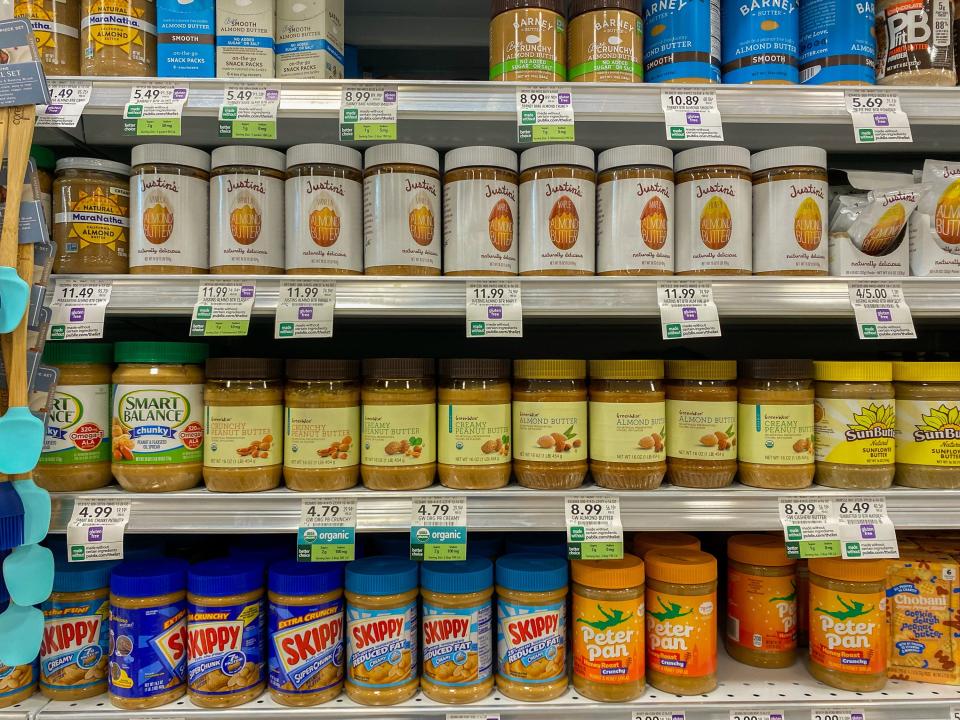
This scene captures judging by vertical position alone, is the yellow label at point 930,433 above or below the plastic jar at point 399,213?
below

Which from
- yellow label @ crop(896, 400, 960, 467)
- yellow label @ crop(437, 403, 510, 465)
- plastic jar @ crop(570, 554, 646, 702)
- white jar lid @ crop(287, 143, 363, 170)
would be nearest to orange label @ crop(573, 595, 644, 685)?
plastic jar @ crop(570, 554, 646, 702)

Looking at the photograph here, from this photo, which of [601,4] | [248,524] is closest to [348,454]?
[248,524]

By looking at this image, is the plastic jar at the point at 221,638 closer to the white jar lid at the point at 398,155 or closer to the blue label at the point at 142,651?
the blue label at the point at 142,651

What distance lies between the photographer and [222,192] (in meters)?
1.05

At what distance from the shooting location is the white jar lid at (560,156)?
106cm

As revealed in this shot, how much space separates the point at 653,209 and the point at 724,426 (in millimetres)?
410

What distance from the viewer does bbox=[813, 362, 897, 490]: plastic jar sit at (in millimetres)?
1067

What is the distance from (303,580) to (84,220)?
2.42 feet

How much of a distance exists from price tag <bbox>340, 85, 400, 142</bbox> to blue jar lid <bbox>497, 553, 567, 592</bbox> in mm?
785

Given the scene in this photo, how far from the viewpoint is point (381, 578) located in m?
1.05

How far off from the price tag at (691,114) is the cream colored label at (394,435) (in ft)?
2.15

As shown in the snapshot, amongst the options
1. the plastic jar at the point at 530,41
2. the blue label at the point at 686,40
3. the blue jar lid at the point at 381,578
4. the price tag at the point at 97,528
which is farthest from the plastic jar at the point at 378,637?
the blue label at the point at 686,40

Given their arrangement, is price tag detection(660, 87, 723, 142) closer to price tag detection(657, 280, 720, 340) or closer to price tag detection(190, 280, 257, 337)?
price tag detection(657, 280, 720, 340)

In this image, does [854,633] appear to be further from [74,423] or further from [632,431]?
[74,423]
